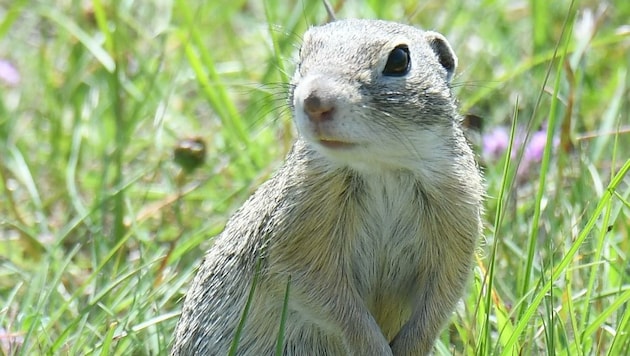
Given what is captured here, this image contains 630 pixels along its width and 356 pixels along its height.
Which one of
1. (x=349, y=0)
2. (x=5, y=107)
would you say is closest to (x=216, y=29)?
(x=349, y=0)

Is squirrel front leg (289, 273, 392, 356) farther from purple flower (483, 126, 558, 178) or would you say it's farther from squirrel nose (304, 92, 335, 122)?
purple flower (483, 126, 558, 178)

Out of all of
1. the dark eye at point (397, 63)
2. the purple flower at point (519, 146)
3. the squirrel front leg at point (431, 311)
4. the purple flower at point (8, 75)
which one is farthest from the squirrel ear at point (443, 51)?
the purple flower at point (8, 75)

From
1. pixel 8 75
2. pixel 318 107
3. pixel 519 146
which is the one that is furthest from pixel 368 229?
pixel 8 75

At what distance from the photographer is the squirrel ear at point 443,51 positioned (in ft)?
11.3

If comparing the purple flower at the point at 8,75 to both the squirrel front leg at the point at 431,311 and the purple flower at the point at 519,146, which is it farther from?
the squirrel front leg at the point at 431,311

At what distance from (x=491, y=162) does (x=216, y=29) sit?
2.15m

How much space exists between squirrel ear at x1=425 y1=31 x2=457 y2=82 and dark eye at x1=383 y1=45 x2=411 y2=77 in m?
0.28

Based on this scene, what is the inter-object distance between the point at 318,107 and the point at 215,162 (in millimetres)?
2488

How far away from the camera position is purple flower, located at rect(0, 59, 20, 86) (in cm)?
584

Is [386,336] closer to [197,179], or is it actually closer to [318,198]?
[318,198]

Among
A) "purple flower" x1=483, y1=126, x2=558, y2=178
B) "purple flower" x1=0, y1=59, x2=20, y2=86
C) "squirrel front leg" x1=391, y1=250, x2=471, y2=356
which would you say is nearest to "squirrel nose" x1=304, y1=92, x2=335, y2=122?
"squirrel front leg" x1=391, y1=250, x2=471, y2=356

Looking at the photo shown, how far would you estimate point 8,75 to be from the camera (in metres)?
5.84

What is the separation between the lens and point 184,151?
4.51m

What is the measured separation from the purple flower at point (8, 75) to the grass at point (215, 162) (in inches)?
2.8
